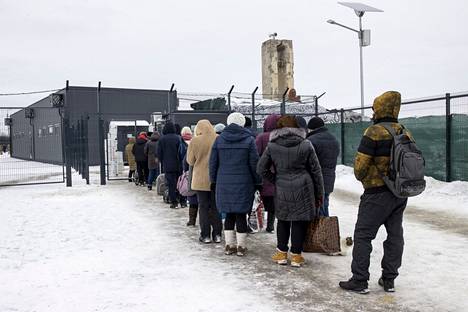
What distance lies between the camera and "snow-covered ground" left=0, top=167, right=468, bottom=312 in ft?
13.9

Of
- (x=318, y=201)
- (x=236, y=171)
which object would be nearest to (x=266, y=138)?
(x=236, y=171)

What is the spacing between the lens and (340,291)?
454cm

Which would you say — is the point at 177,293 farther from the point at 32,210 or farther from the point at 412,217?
the point at 32,210

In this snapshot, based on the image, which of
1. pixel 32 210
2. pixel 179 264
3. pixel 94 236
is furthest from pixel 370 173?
pixel 32 210

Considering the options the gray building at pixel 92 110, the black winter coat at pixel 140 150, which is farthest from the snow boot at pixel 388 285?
the gray building at pixel 92 110

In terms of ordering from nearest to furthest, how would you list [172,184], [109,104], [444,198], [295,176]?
[295,176], [172,184], [444,198], [109,104]

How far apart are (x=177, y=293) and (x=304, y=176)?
72.8 inches

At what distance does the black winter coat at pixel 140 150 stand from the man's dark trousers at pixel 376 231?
9231mm

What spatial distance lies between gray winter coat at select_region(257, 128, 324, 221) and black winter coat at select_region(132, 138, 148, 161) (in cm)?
814

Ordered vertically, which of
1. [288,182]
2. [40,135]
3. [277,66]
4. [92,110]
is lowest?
[288,182]

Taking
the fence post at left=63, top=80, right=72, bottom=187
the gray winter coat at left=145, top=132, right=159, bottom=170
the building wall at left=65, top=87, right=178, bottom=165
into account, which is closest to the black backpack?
the gray winter coat at left=145, top=132, right=159, bottom=170

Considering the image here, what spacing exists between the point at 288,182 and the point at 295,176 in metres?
0.10

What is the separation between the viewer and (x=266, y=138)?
6570 mm

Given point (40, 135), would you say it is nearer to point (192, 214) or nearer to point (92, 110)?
point (92, 110)
